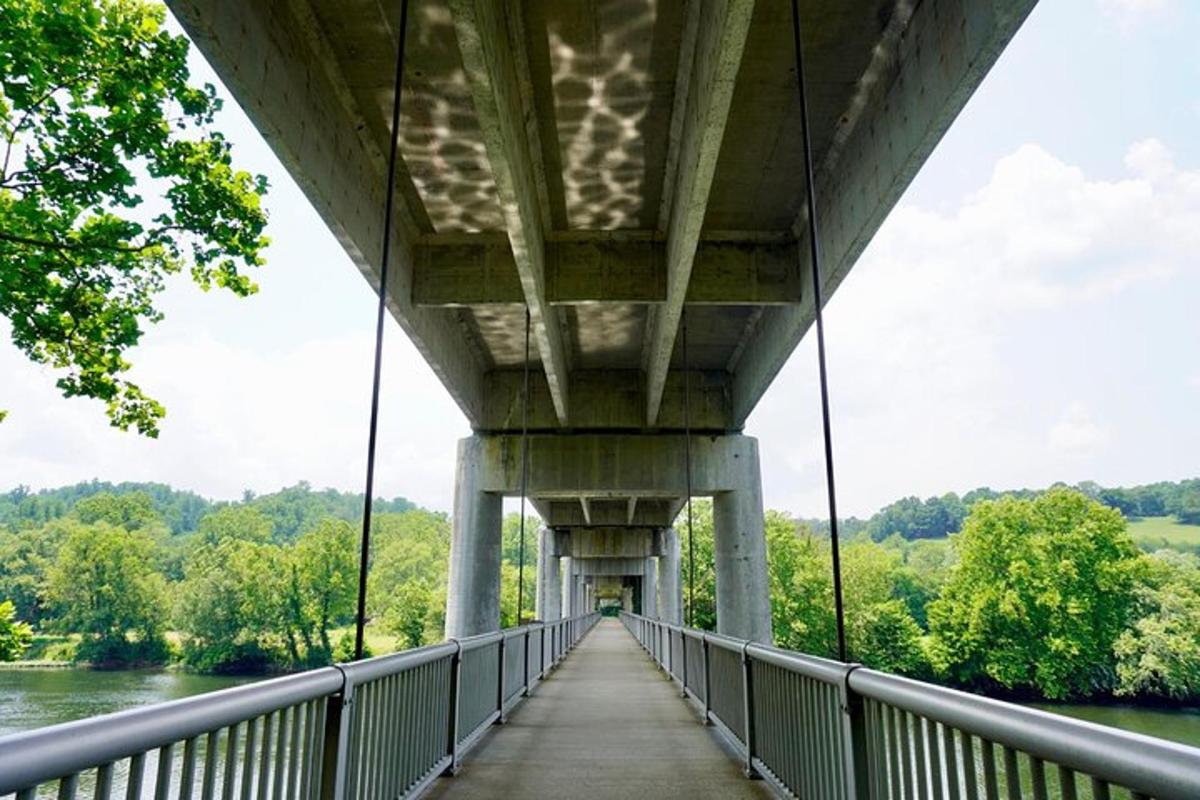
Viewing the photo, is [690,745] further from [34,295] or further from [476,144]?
[34,295]

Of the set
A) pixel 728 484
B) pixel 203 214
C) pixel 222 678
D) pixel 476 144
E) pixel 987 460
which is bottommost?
pixel 222 678

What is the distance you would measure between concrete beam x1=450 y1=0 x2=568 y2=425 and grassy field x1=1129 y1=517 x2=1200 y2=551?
3921 inches

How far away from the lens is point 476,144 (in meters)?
7.62

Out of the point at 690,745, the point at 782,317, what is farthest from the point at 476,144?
the point at 690,745

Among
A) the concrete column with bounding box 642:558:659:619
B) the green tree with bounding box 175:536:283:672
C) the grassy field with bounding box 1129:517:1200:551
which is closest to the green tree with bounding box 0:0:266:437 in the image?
the concrete column with bounding box 642:558:659:619

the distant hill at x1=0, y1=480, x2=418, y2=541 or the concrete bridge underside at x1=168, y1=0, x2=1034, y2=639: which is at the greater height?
the distant hill at x1=0, y1=480, x2=418, y2=541

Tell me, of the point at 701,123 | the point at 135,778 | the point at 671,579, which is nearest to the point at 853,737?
the point at 135,778

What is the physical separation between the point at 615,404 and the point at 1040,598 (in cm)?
3540

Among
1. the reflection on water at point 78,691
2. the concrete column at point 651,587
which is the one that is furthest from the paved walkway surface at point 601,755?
the concrete column at point 651,587

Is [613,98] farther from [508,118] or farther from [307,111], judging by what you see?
[307,111]

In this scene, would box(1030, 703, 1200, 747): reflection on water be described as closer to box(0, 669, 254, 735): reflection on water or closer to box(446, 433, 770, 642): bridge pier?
box(446, 433, 770, 642): bridge pier

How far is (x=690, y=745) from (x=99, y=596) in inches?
2257

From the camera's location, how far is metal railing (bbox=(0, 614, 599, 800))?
1.56 metres

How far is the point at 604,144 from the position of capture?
7.55m
